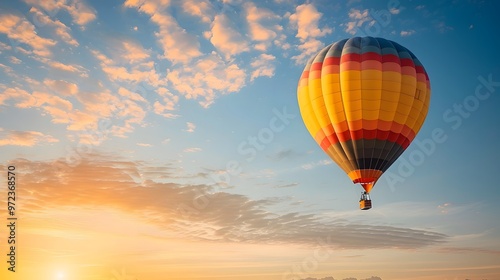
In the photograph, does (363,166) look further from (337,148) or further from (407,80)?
(407,80)

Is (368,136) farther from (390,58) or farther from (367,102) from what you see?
(390,58)

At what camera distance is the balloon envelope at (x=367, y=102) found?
1217 inches

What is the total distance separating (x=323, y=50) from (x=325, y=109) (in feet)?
18.5

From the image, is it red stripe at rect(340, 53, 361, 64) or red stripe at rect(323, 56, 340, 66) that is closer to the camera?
red stripe at rect(340, 53, 361, 64)

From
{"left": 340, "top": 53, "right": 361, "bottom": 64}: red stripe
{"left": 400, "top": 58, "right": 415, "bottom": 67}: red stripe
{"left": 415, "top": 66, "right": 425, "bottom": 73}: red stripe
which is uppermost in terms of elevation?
{"left": 340, "top": 53, "right": 361, "bottom": 64}: red stripe

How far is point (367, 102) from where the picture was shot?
1213 inches

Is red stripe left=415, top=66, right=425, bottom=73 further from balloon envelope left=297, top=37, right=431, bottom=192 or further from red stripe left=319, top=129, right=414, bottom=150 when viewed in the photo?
red stripe left=319, top=129, right=414, bottom=150

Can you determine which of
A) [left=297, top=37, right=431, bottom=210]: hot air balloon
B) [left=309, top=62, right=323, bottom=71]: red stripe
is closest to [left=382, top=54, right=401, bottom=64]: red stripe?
[left=297, top=37, right=431, bottom=210]: hot air balloon

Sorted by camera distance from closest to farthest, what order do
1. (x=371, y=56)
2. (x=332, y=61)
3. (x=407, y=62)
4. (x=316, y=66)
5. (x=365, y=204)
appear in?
(x=365, y=204) < (x=371, y=56) < (x=407, y=62) < (x=332, y=61) < (x=316, y=66)

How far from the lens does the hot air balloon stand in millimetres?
30906

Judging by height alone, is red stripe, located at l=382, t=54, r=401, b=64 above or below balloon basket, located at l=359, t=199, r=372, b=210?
above

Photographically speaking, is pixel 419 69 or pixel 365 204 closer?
pixel 365 204

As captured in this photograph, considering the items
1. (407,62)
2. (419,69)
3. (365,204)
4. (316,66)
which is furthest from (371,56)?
(365,204)

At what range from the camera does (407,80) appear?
31.5m
